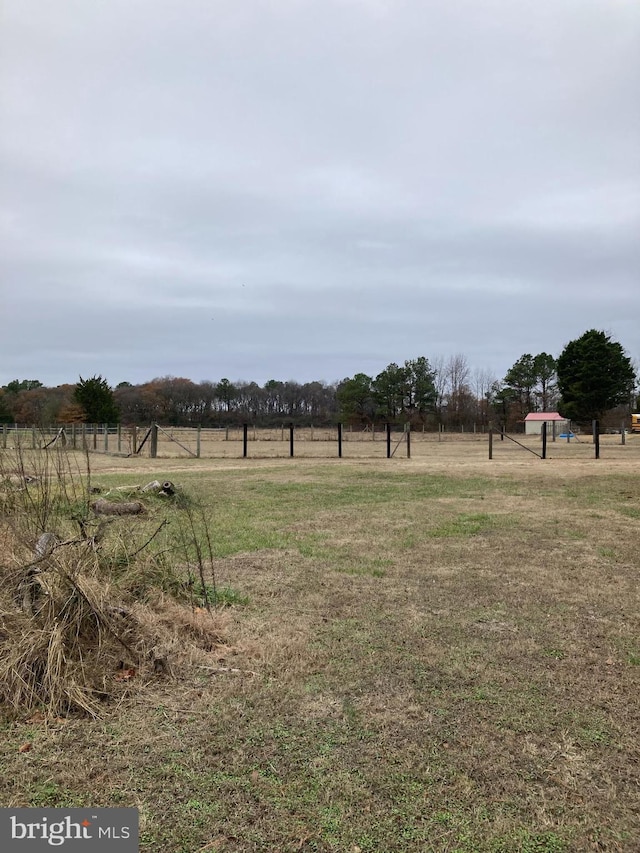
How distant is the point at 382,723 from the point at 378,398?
76155 mm

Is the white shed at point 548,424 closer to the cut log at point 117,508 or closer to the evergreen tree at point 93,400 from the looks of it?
the evergreen tree at point 93,400

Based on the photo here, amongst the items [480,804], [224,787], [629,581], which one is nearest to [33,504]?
[224,787]

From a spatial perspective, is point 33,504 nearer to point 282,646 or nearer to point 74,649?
point 74,649

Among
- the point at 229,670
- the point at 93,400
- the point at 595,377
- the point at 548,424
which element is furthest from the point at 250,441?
the point at 229,670

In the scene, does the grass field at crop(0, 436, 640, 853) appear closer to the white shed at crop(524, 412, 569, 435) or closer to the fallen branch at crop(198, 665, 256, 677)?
the fallen branch at crop(198, 665, 256, 677)

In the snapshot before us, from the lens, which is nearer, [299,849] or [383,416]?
[299,849]

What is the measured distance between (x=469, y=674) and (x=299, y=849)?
168cm

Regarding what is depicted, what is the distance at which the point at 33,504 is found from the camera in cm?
452

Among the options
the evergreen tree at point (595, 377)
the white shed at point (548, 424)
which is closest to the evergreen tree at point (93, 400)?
the white shed at point (548, 424)

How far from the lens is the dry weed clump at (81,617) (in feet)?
9.85

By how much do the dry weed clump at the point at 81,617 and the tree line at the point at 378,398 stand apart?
25.8m

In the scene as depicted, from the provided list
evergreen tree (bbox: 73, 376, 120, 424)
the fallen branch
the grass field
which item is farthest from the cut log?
evergreen tree (bbox: 73, 376, 120, 424)

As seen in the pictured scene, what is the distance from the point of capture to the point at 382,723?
9.23 feet

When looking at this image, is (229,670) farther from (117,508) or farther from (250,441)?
(250,441)
